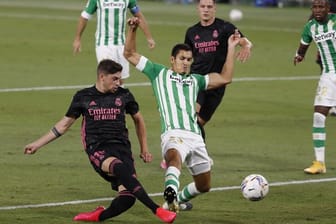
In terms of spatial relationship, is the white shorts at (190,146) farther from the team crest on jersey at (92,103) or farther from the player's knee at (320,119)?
the player's knee at (320,119)

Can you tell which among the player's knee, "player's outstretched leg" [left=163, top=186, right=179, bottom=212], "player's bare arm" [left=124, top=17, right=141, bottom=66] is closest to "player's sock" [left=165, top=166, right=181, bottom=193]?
"player's outstretched leg" [left=163, top=186, right=179, bottom=212]

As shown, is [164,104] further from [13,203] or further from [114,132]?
[13,203]

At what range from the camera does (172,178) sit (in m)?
12.2

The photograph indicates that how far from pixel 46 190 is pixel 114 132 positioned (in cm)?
232

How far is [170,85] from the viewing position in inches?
511

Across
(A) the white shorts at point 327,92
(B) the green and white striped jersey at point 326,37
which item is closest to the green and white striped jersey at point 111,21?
(B) the green and white striped jersey at point 326,37

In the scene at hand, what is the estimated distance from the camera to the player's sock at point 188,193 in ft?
42.8

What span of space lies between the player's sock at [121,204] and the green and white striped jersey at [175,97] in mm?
993

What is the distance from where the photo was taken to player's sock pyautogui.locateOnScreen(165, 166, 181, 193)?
12.1 m

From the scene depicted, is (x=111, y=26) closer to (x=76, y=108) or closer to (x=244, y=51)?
(x=244, y=51)

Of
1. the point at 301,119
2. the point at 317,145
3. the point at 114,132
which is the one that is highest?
the point at 114,132

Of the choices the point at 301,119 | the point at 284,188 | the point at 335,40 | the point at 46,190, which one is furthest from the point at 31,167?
the point at 301,119

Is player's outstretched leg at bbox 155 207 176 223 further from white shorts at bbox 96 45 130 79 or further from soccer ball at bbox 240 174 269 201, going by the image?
white shorts at bbox 96 45 130 79

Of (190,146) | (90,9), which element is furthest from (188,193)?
(90,9)
